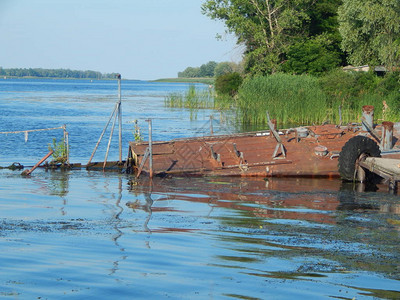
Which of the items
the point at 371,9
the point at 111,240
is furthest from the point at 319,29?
the point at 111,240

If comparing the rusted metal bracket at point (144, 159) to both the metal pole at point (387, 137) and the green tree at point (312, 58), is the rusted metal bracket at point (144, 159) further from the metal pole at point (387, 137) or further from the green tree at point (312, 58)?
the green tree at point (312, 58)

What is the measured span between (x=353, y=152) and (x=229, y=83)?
134 ft

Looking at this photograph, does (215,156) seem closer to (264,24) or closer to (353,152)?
(353,152)

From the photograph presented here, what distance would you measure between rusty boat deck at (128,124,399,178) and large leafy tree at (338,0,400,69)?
2124 cm

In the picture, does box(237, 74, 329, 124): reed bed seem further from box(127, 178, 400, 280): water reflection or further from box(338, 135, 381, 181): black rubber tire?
box(127, 178, 400, 280): water reflection

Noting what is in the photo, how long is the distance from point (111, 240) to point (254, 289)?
145 inches

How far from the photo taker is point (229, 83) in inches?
2388

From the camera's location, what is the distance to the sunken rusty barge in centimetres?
2114

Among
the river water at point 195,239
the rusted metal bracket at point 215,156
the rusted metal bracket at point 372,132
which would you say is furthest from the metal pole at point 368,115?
the rusted metal bracket at point 215,156

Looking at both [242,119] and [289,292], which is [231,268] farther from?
[242,119]

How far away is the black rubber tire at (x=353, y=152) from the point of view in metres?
20.3

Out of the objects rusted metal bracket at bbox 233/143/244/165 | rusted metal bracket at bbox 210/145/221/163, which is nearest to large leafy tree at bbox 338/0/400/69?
rusted metal bracket at bbox 233/143/244/165

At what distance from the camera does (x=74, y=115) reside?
184ft

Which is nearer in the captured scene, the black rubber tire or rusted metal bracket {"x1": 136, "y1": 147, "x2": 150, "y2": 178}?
the black rubber tire
